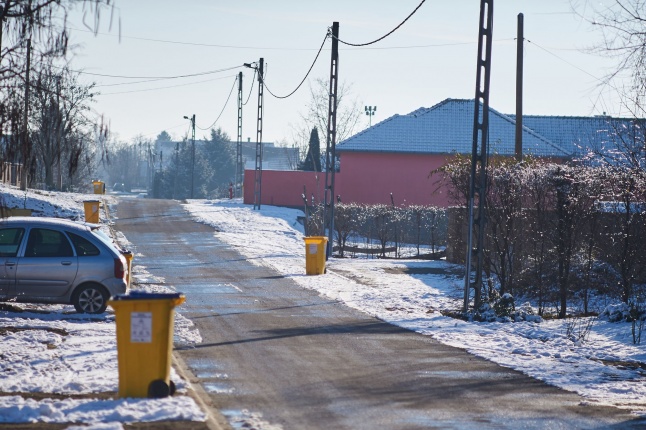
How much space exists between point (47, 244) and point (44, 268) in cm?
48

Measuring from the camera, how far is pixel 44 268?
16375mm

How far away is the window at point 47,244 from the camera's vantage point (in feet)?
54.2

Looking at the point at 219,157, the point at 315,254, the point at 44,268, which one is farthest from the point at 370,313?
the point at 219,157

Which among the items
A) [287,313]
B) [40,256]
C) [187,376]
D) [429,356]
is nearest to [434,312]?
[287,313]

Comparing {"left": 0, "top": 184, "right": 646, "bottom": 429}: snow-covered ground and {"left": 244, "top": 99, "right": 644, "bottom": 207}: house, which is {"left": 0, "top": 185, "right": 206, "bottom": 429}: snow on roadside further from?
{"left": 244, "top": 99, "right": 644, "bottom": 207}: house

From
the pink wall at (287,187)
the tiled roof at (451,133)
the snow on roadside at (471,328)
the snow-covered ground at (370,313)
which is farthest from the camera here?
the pink wall at (287,187)

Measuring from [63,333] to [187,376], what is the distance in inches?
150

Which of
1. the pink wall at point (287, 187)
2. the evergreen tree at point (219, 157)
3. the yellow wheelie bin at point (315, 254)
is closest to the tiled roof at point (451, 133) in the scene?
the pink wall at point (287, 187)

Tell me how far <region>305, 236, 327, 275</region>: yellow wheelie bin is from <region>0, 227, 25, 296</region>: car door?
10.8 metres

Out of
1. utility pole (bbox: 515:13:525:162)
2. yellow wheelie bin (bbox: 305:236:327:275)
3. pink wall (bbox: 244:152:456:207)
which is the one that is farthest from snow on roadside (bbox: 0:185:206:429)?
pink wall (bbox: 244:152:456:207)

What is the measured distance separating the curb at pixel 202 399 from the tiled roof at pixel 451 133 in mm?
45320

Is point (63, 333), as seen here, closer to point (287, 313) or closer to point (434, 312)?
point (287, 313)

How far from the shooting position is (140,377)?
31.3 ft

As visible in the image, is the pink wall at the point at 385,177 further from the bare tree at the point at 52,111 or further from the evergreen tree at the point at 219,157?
the evergreen tree at the point at 219,157
